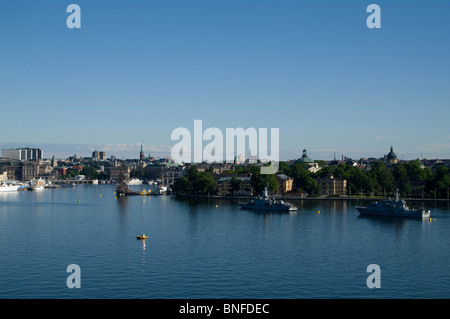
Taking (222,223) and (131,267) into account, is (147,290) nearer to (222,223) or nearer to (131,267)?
(131,267)

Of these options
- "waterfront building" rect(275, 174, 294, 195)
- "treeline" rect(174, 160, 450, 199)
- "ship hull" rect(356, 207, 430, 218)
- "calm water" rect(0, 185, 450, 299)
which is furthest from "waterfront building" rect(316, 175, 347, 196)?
"calm water" rect(0, 185, 450, 299)

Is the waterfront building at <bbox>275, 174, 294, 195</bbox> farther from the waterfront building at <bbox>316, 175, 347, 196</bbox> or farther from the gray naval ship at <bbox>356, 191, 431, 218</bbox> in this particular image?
the gray naval ship at <bbox>356, 191, 431, 218</bbox>

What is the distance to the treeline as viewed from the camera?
83375 mm

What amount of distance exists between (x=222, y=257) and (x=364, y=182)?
198 feet

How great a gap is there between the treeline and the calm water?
110ft

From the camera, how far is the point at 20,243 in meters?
34.5

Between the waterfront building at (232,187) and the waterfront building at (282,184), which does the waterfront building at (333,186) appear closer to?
the waterfront building at (282,184)

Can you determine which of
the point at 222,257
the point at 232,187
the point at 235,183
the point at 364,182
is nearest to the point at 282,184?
the point at 235,183

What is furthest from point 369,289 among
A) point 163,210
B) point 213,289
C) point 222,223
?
point 163,210

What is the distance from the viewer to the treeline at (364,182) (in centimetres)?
8338

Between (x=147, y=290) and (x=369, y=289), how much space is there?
933cm

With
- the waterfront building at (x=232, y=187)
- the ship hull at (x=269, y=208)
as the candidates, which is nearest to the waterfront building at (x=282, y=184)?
the waterfront building at (x=232, y=187)

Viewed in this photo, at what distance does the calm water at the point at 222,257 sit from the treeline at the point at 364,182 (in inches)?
1322
